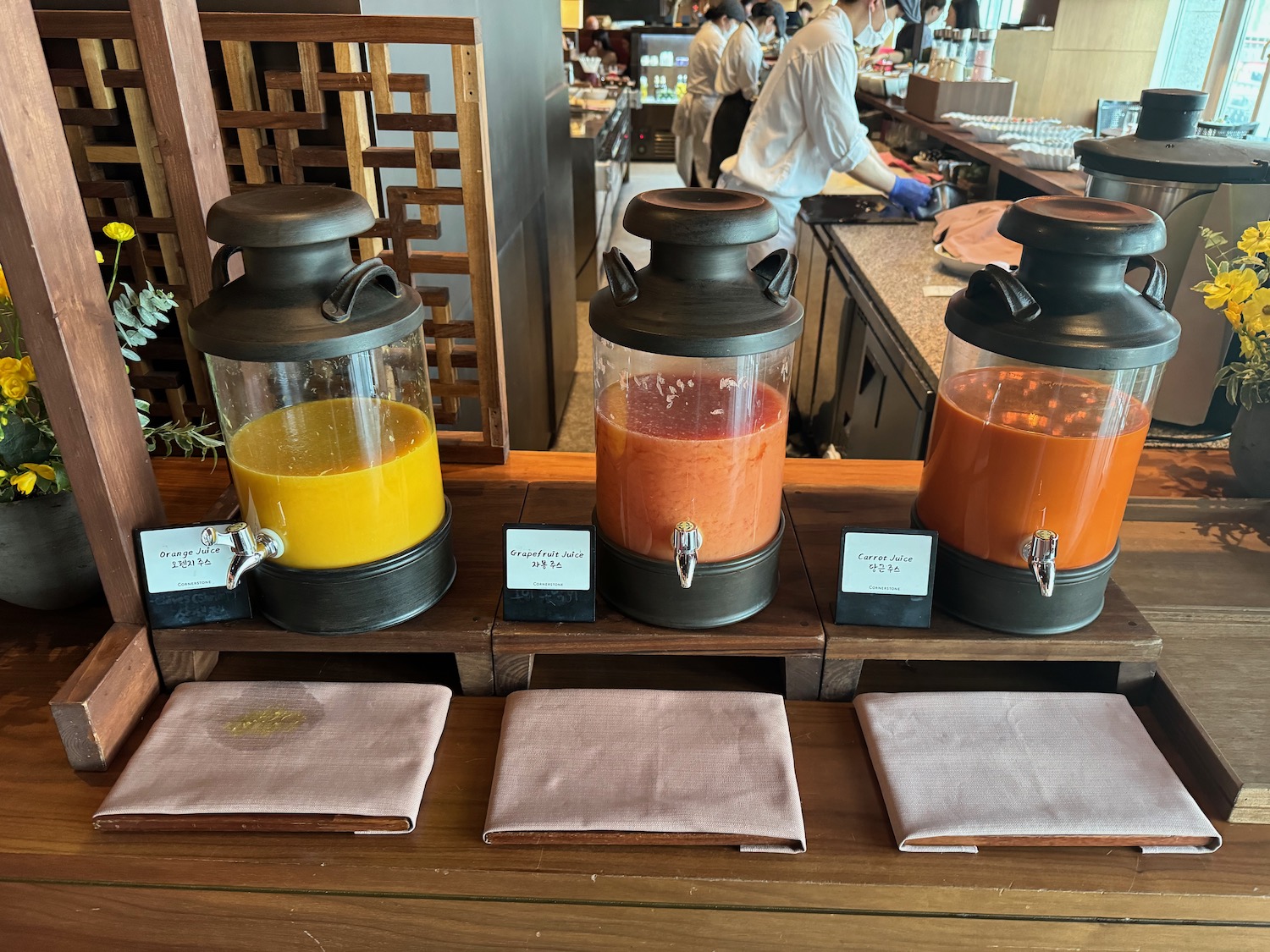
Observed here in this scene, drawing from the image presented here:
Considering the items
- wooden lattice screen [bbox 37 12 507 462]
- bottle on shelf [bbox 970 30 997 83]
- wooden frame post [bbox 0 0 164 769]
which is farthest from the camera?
bottle on shelf [bbox 970 30 997 83]

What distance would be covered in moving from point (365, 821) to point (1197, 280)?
133cm

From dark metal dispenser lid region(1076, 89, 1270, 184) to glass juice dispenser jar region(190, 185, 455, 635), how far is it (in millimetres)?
1045

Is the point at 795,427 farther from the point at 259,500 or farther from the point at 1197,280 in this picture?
the point at 259,500

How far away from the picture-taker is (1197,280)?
128 cm

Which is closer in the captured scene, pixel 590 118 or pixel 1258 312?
pixel 1258 312

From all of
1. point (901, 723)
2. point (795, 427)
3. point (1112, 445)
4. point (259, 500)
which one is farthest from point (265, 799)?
point (795, 427)

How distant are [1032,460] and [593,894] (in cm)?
53

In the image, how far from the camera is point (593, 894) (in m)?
0.70

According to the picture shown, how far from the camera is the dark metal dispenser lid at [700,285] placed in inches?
27.5

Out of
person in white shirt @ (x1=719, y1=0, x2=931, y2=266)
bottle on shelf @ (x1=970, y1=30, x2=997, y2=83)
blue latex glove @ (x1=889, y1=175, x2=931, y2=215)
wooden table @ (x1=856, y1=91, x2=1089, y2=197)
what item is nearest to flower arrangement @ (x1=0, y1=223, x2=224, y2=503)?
wooden table @ (x1=856, y1=91, x2=1089, y2=197)

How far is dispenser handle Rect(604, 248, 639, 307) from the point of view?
2.40ft

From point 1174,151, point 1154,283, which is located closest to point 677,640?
point 1154,283

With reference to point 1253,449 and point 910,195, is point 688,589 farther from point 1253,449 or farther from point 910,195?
point 910,195

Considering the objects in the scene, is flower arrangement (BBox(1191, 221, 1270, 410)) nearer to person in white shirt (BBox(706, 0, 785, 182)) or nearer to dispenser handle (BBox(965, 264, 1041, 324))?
dispenser handle (BBox(965, 264, 1041, 324))
